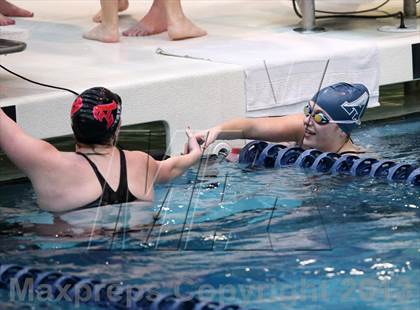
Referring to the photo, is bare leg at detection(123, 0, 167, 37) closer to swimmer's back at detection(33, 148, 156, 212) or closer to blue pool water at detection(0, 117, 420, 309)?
blue pool water at detection(0, 117, 420, 309)

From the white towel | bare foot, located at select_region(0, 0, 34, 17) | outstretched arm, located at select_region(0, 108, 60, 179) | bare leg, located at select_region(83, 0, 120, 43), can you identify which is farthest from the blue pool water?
bare foot, located at select_region(0, 0, 34, 17)

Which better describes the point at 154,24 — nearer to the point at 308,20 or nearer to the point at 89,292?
the point at 308,20

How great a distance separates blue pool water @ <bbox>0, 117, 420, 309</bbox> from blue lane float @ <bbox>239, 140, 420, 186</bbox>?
66 mm

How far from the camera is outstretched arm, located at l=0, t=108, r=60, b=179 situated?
4.09m

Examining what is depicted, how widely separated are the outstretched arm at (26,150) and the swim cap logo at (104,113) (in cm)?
21

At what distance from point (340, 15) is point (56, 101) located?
114 inches

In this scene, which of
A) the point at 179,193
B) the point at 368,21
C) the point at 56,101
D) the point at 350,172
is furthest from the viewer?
the point at 368,21

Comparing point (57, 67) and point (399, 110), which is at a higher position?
point (57, 67)

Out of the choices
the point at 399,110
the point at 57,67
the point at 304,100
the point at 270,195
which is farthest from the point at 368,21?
the point at 270,195

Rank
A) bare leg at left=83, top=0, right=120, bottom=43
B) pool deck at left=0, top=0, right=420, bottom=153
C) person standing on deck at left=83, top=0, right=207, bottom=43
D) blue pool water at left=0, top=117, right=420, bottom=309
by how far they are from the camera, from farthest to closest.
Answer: person standing on deck at left=83, top=0, right=207, bottom=43 → bare leg at left=83, top=0, right=120, bottom=43 → pool deck at left=0, top=0, right=420, bottom=153 → blue pool water at left=0, top=117, right=420, bottom=309

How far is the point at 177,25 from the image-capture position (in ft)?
21.8

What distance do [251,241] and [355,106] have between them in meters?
1.43

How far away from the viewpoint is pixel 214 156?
521cm

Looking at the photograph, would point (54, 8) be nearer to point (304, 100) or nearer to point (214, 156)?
point (304, 100)
